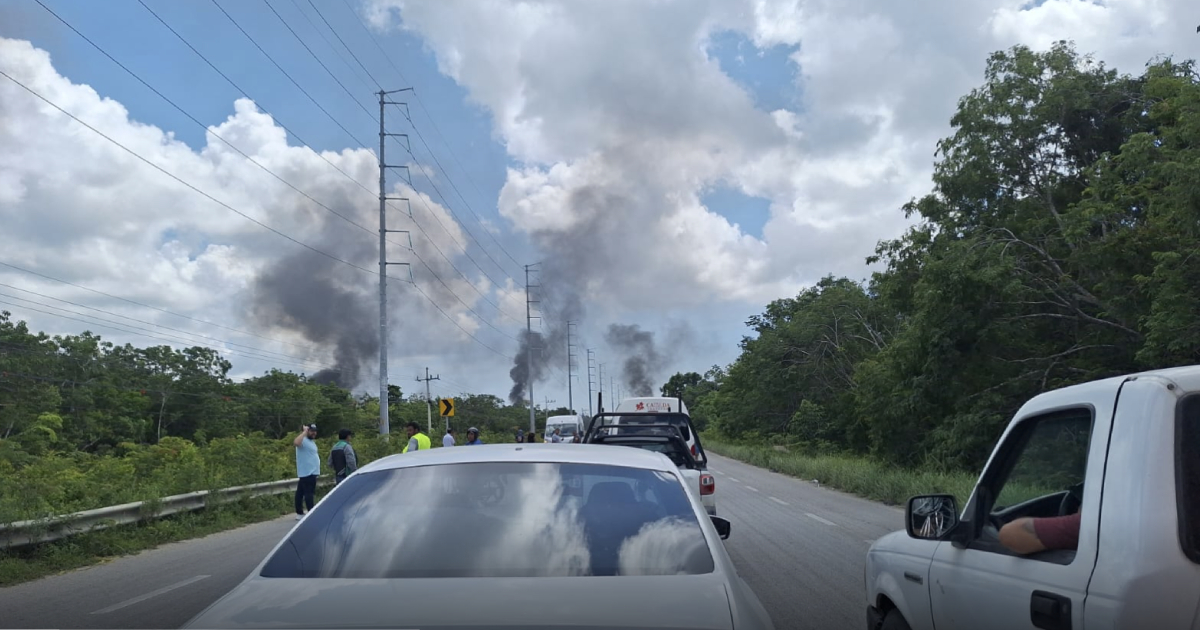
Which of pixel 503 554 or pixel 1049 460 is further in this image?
pixel 1049 460

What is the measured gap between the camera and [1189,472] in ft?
8.82

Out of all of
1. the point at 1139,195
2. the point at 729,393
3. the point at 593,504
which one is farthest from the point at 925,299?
the point at 729,393

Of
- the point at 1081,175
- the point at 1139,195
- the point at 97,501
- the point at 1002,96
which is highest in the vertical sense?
the point at 1002,96

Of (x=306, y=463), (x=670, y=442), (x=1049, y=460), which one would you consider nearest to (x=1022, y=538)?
(x=1049, y=460)

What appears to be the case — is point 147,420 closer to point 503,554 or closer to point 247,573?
point 247,573

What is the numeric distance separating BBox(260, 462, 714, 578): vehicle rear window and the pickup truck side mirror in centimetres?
110

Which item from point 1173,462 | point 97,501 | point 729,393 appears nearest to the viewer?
point 1173,462

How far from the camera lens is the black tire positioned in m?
4.53

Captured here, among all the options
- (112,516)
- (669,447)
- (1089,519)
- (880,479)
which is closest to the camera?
(1089,519)

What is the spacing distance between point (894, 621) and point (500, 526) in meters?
2.15

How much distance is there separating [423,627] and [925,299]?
26039mm

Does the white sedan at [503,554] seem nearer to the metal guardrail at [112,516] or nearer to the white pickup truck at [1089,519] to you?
the white pickup truck at [1089,519]

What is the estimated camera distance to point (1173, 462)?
2.69 metres

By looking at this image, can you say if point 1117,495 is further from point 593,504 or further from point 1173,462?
point 593,504
